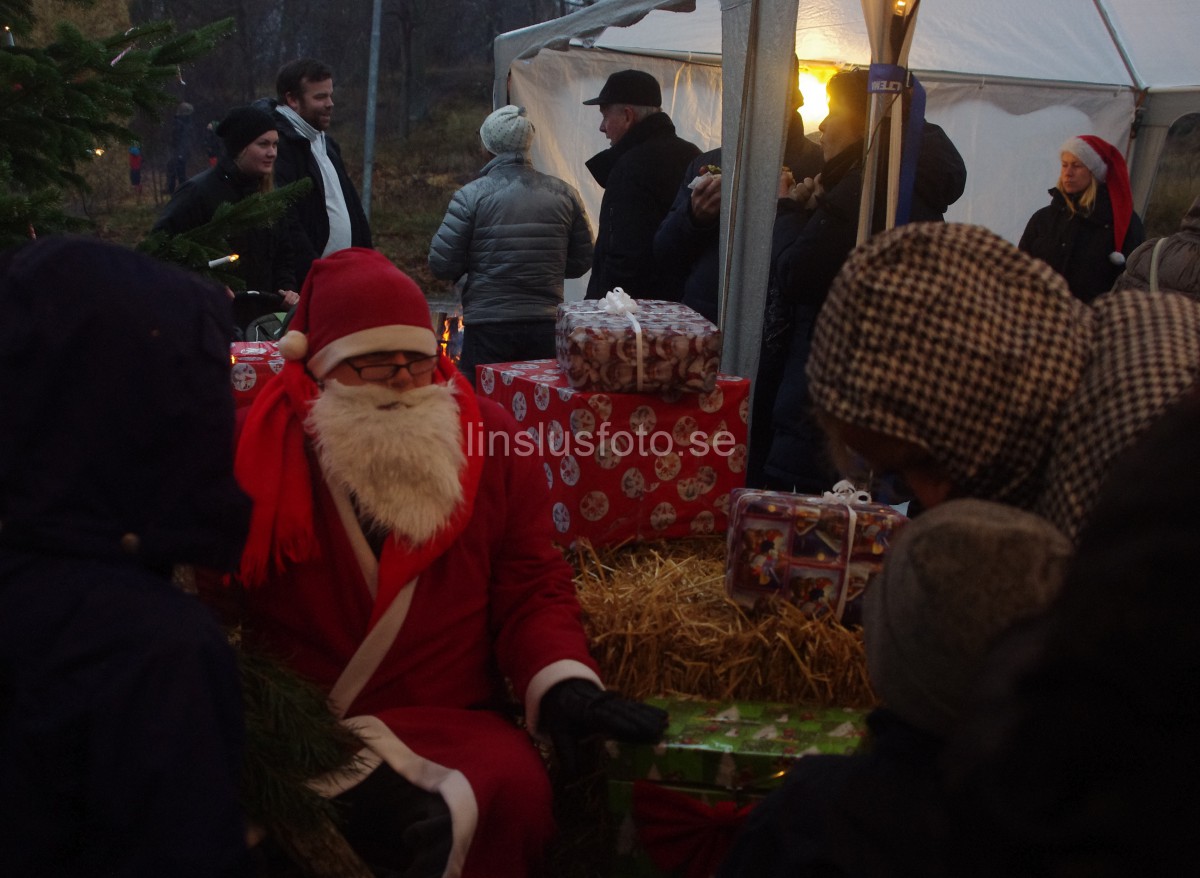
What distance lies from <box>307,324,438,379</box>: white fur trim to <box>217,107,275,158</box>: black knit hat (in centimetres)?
298

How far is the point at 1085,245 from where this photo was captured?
5.66m

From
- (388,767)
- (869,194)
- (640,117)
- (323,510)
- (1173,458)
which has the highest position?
(640,117)

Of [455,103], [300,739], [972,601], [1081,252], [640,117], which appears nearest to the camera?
[972,601]

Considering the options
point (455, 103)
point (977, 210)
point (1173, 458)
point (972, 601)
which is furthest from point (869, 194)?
point (455, 103)

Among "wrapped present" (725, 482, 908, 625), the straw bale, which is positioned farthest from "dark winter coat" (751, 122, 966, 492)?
the straw bale

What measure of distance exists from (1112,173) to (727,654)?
14.4 ft

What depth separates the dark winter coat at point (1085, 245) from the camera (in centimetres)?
563

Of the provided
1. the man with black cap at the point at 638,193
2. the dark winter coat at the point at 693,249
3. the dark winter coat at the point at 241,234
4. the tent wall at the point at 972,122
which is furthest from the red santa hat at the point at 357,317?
the tent wall at the point at 972,122

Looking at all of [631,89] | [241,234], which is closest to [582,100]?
[631,89]

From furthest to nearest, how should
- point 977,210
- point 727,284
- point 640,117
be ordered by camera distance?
A: point 977,210, point 640,117, point 727,284

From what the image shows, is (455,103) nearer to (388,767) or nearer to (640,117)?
(640,117)

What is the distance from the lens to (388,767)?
7.15ft

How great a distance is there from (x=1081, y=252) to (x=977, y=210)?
2.78m

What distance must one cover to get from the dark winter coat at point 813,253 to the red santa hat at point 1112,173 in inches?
76.0
